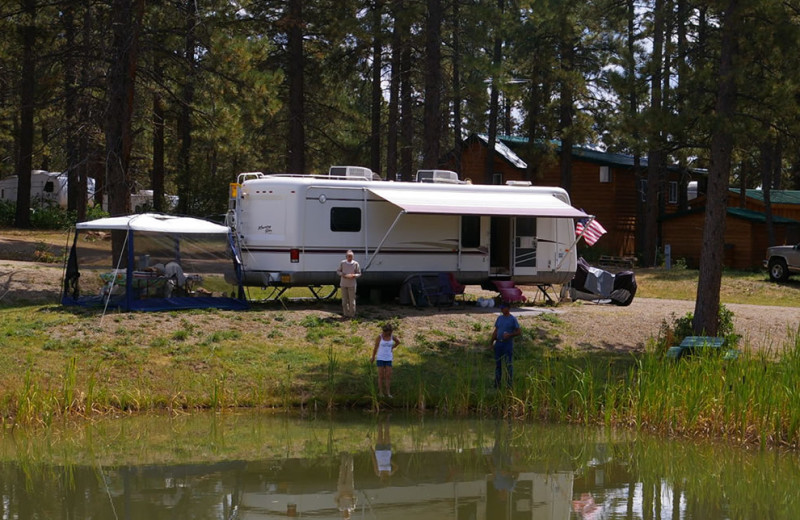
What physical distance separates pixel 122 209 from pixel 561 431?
12.0 m

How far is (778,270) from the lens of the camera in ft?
104

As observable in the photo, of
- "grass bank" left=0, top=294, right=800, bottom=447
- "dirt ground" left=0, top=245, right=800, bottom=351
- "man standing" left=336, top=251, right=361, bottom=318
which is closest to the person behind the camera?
"grass bank" left=0, top=294, right=800, bottom=447

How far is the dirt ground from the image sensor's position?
789 inches

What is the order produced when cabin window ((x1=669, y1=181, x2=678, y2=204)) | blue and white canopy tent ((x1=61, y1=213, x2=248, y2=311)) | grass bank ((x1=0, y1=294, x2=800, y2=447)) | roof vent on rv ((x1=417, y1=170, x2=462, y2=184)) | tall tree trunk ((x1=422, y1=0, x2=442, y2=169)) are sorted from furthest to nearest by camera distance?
1. cabin window ((x1=669, y1=181, x2=678, y2=204))
2. tall tree trunk ((x1=422, y1=0, x2=442, y2=169))
3. roof vent on rv ((x1=417, y1=170, x2=462, y2=184))
4. blue and white canopy tent ((x1=61, y1=213, x2=248, y2=311))
5. grass bank ((x1=0, y1=294, x2=800, y2=447))

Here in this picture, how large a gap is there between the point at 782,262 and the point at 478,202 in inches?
542

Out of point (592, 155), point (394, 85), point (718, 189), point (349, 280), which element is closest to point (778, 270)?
point (592, 155)

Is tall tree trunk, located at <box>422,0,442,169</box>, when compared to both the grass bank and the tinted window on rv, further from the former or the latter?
the grass bank

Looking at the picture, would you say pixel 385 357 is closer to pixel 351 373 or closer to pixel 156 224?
pixel 351 373

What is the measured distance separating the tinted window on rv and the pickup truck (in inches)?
626

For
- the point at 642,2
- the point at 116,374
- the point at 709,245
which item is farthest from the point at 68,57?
the point at 642,2

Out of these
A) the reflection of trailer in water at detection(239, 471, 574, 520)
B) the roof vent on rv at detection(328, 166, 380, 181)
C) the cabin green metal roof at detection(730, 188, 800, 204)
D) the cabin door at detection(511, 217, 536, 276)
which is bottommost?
the reflection of trailer in water at detection(239, 471, 574, 520)

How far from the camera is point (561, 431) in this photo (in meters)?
14.3

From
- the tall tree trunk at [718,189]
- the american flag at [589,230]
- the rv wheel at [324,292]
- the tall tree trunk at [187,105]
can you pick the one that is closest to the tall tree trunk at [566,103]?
the american flag at [589,230]

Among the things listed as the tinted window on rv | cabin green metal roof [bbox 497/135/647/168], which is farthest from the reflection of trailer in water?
cabin green metal roof [bbox 497/135/647/168]
